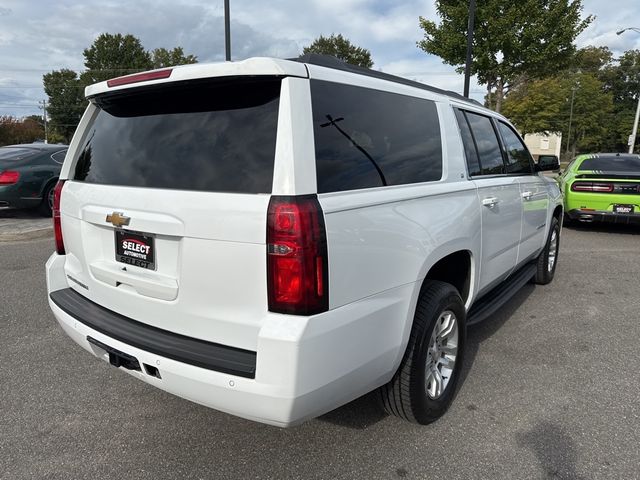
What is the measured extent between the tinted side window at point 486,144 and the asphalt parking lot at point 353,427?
141 centimetres

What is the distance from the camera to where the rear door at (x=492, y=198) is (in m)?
3.30

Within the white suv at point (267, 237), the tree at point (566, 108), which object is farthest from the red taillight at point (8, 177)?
the tree at point (566, 108)

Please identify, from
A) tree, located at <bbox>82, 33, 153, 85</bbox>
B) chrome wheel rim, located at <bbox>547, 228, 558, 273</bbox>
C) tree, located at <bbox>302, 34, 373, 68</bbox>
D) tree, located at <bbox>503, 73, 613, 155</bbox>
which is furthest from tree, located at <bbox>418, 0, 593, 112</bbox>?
tree, located at <bbox>82, 33, 153, 85</bbox>

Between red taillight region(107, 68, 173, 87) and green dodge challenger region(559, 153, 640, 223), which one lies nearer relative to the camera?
red taillight region(107, 68, 173, 87)

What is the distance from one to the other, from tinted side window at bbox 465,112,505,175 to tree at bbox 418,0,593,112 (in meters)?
15.4

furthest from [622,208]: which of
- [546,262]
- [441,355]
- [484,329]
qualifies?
[441,355]

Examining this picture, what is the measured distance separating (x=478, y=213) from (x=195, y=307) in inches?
77.0

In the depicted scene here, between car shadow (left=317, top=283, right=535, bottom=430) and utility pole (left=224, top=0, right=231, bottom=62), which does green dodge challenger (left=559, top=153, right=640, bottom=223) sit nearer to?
car shadow (left=317, top=283, right=535, bottom=430)

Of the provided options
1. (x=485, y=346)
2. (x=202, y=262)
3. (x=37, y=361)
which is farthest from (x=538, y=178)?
(x=37, y=361)

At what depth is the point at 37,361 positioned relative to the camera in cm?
353

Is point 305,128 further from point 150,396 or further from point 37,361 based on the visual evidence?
point 37,361

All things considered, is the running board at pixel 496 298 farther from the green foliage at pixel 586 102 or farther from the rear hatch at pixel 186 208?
the green foliage at pixel 586 102

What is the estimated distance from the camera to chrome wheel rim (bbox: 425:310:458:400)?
2742 millimetres

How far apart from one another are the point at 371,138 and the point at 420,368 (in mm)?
1201
